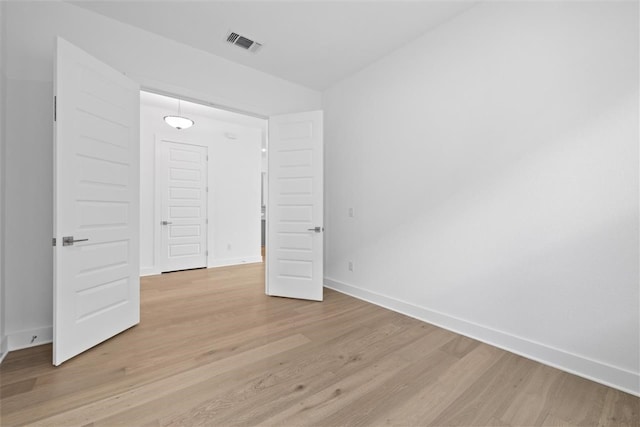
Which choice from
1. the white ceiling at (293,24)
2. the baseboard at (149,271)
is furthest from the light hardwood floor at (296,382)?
the white ceiling at (293,24)

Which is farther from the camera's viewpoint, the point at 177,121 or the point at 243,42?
the point at 177,121

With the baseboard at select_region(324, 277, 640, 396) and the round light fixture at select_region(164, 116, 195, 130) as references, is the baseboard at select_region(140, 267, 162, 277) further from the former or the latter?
the baseboard at select_region(324, 277, 640, 396)

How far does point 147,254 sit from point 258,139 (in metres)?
3.21

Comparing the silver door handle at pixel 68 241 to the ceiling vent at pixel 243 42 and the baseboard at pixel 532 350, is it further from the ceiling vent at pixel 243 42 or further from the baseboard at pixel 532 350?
the baseboard at pixel 532 350

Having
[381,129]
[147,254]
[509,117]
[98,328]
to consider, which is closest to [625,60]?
[509,117]

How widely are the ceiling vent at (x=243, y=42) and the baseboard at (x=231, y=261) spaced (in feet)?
12.9

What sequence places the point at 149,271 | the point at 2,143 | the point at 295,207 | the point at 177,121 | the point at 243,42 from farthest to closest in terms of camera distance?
1. the point at 149,271
2. the point at 177,121
3. the point at 295,207
4. the point at 243,42
5. the point at 2,143

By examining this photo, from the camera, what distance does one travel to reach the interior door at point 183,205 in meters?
4.90

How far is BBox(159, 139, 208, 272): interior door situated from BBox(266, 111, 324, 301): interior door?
2.38 metres

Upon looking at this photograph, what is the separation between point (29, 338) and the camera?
2.20 metres

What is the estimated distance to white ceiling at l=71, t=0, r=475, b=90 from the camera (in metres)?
2.44

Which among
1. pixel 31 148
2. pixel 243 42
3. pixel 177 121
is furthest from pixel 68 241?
pixel 177 121

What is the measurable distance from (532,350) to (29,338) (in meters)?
4.06

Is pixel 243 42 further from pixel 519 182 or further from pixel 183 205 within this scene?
pixel 183 205
